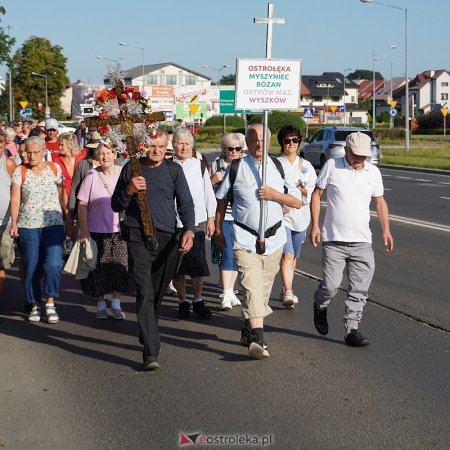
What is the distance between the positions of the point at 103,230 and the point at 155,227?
73.0 inches

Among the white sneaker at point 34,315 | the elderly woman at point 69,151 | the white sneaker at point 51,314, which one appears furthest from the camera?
the elderly woman at point 69,151

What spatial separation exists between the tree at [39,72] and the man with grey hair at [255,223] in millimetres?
102510

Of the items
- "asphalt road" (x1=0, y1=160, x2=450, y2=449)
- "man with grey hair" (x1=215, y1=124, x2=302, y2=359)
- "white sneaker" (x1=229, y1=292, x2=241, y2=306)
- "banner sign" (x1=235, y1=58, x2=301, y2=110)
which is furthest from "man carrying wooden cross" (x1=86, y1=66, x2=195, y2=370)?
"white sneaker" (x1=229, y1=292, x2=241, y2=306)

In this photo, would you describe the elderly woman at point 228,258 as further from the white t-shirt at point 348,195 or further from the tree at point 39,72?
the tree at point 39,72

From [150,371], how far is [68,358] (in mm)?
857

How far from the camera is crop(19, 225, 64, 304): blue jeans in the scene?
8.83 meters

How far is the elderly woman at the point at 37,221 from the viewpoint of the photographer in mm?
8789

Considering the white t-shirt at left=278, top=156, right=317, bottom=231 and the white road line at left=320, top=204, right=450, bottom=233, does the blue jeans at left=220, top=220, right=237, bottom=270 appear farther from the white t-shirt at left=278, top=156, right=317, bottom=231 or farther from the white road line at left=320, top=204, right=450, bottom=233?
the white road line at left=320, top=204, right=450, bottom=233

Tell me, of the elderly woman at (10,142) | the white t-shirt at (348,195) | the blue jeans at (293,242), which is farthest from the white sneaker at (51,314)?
the elderly woman at (10,142)

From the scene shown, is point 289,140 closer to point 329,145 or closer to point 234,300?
point 234,300

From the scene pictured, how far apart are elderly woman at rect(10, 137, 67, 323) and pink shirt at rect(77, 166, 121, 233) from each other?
314mm

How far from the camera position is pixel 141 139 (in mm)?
6992

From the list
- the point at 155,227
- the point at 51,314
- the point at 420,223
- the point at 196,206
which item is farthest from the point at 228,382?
the point at 420,223

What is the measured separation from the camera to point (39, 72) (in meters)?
110
